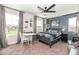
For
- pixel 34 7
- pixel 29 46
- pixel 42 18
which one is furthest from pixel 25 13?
pixel 29 46

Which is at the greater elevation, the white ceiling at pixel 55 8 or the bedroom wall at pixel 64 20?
the white ceiling at pixel 55 8

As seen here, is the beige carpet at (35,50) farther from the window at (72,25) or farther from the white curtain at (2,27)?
the window at (72,25)

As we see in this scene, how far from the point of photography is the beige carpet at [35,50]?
1886 mm

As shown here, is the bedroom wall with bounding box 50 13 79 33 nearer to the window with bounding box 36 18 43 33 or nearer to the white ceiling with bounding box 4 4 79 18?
the white ceiling with bounding box 4 4 79 18

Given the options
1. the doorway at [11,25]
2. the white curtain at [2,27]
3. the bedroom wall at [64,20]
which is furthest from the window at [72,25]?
the white curtain at [2,27]

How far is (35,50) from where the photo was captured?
1923mm

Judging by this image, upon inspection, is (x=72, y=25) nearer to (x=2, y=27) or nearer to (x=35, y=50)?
(x=35, y=50)

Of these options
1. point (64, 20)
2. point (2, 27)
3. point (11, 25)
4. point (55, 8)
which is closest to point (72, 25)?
point (64, 20)

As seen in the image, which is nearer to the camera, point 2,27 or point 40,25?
point 2,27

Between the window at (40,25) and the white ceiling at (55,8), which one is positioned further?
the window at (40,25)

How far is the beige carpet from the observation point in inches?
74.2

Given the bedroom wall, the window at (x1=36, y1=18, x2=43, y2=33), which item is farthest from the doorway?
the bedroom wall

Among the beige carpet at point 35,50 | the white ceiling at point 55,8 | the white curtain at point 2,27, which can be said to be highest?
the white ceiling at point 55,8
